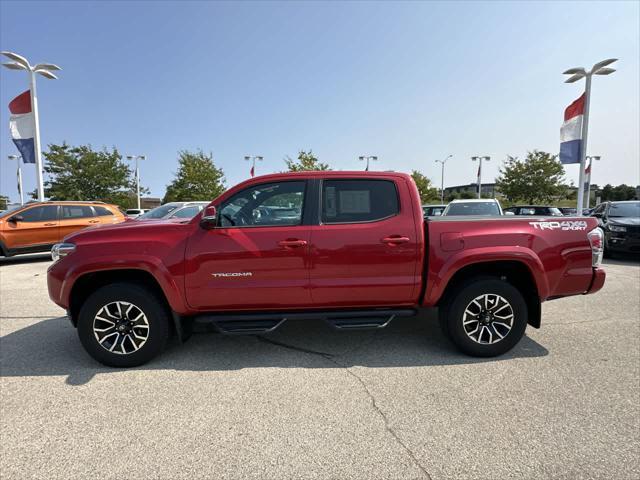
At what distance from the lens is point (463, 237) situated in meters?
3.42

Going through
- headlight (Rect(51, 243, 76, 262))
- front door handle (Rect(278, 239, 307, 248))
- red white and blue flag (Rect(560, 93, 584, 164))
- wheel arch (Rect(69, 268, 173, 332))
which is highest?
red white and blue flag (Rect(560, 93, 584, 164))

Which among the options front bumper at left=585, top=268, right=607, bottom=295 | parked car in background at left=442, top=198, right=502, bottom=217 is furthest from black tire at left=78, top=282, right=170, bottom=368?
parked car in background at left=442, top=198, right=502, bottom=217

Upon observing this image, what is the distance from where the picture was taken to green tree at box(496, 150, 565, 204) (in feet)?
120

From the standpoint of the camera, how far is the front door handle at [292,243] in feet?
11.0

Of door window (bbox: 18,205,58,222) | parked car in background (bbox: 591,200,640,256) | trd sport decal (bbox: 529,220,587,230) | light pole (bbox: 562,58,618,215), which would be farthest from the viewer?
light pole (bbox: 562,58,618,215)

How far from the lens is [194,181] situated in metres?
34.6

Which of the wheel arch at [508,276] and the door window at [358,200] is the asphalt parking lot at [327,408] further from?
the door window at [358,200]

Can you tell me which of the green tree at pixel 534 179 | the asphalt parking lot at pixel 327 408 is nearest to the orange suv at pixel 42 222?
the asphalt parking lot at pixel 327 408

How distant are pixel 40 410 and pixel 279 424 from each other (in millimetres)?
1930

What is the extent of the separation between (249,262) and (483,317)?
2.42 meters

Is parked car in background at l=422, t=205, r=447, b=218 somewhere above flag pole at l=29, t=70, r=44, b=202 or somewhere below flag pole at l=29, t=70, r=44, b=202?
below

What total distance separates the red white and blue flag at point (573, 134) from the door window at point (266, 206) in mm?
14163

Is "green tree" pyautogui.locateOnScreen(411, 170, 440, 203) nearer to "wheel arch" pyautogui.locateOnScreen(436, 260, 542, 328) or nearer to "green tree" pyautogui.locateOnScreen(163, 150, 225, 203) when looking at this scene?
"green tree" pyautogui.locateOnScreen(163, 150, 225, 203)

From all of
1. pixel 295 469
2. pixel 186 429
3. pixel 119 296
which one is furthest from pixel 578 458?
pixel 119 296
